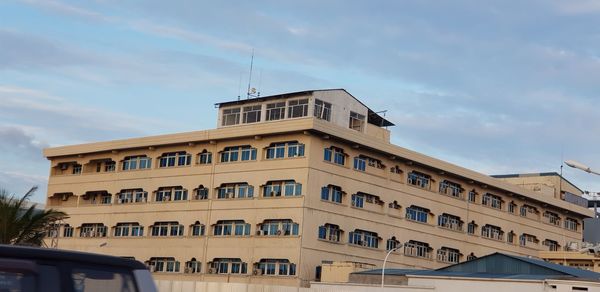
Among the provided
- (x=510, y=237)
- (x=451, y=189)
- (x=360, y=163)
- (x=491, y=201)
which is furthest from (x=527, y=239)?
(x=360, y=163)

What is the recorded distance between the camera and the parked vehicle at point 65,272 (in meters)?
6.44

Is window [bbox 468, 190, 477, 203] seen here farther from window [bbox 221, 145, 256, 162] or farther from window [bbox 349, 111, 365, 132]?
window [bbox 221, 145, 256, 162]

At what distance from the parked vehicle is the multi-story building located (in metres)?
53.3

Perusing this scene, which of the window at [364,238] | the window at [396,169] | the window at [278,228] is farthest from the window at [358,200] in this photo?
the window at [278,228]

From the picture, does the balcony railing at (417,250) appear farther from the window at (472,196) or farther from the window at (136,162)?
the window at (136,162)

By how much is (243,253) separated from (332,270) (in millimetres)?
7848

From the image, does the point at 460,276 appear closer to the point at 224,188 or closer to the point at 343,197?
the point at 343,197

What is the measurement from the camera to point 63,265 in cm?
666

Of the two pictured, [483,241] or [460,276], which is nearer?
[460,276]

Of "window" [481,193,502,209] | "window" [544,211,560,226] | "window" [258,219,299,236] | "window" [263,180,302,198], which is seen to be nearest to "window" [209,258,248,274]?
"window" [258,219,299,236]

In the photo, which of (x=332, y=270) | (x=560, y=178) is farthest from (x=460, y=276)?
(x=560, y=178)

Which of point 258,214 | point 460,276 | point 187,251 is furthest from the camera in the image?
point 187,251

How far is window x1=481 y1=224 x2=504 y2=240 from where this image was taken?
77688 millimetres

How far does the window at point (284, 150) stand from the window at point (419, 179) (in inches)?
468
